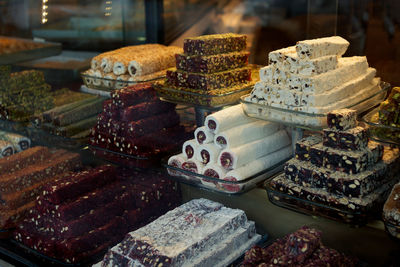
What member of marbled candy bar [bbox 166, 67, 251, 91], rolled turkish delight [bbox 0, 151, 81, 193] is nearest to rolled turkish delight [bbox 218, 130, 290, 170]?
marbled candy bar [bbox 166, 67, 251, 91]

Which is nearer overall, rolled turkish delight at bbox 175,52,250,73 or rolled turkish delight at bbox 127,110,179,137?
rolled turkish delight at bbox 175,52,250,73

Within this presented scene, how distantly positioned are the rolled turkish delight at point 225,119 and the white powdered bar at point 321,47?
1.48 feet

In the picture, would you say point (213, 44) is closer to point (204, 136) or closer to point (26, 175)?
point (204, 136)

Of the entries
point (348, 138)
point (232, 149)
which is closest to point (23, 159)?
point (232, 149)

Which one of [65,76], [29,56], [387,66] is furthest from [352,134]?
[29,56]

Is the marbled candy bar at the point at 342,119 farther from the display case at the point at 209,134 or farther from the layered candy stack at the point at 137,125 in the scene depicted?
the layered candy stack at the point at 137,125

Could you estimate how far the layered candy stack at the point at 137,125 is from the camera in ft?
9.06

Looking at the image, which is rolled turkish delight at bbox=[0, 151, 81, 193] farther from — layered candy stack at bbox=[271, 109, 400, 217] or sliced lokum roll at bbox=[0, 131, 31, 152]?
layered candy stack at bbox=[271, 109, 400, 217]

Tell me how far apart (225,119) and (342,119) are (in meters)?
0.60

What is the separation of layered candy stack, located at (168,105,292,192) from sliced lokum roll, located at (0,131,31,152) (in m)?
1.41

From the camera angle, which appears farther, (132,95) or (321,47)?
(132,95)

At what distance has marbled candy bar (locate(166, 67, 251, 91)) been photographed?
2568 mm

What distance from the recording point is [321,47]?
7.33 feet

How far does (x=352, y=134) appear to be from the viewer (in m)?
2.03
